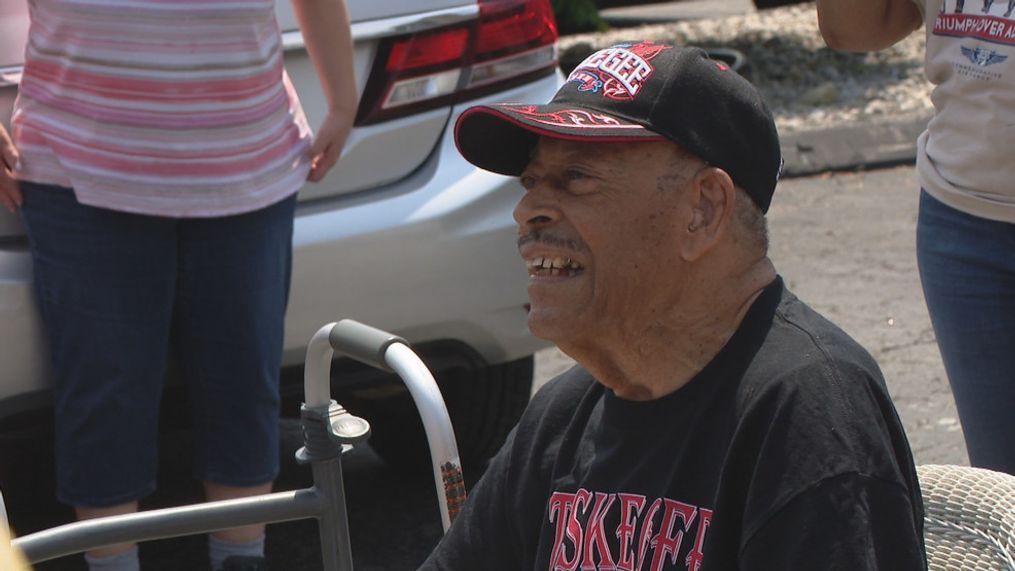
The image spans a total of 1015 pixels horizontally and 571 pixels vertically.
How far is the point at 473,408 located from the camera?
407 cm

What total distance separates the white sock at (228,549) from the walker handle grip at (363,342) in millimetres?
1138

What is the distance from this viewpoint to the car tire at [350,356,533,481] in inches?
160

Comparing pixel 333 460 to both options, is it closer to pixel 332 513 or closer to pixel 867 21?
pixel 332 513

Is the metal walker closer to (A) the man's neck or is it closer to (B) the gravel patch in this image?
(A) the man's neck

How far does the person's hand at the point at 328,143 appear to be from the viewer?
3.40m

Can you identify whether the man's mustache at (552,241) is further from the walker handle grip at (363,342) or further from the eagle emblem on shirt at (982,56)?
the eagle emblem on shirt at (982,56)

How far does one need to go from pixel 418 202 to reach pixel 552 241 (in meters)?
1.71

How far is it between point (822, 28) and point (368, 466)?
2.22 meters

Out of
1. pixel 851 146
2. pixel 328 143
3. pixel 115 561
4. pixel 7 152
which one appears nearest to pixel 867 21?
pixel 328 143

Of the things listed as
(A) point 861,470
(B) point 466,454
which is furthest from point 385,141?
(A) point 861,470

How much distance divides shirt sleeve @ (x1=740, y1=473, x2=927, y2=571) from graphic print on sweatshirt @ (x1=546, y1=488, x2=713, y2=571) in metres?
0.13

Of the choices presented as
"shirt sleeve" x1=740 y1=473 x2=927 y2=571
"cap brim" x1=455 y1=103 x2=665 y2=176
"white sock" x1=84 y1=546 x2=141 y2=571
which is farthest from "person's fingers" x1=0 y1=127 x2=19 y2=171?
"shirt sleeve" x1=740 y1=473 x2=927 y2=571

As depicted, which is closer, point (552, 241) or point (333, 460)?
point (552, 241)

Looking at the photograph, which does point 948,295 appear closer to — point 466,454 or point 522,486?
point 522,486
